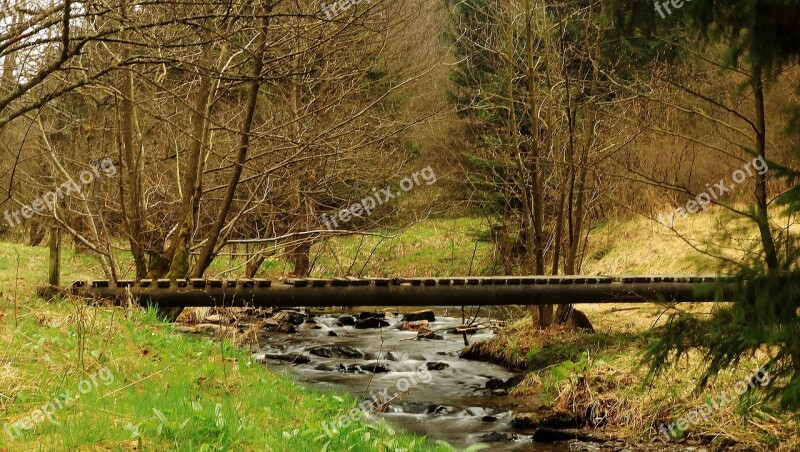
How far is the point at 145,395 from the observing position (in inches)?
251

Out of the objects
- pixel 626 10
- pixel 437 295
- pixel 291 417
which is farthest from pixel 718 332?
pixel 437 295

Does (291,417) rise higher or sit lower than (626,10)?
lower

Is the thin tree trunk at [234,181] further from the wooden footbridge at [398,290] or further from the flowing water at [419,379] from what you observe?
the flowing water at [419,379]

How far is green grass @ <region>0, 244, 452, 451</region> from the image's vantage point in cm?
521

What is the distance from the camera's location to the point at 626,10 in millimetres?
6512

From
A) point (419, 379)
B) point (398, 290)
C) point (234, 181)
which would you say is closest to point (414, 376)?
point (419, 379)

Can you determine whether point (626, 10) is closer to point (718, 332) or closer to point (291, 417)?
point (718, 332)

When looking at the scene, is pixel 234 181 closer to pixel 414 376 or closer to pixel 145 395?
pixel 414 376

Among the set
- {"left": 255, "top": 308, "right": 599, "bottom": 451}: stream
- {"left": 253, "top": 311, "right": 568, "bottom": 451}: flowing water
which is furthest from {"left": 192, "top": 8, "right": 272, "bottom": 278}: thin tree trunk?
{"left": 253, "top": 311, "right": 568, "bottom": 451}: flowing water

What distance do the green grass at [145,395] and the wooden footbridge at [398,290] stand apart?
126cm

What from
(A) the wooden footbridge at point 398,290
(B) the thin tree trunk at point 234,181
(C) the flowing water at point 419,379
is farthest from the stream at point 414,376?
(B) the thin tree trunk at point 234,181

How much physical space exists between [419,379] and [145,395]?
6.86 metres

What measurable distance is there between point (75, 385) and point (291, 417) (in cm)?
189

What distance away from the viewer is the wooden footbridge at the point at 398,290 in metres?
11.2
